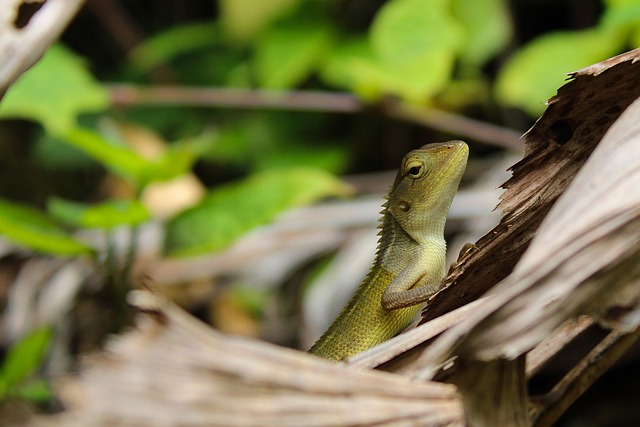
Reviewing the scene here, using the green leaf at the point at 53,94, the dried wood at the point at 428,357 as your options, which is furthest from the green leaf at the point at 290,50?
the dried wood at the point at 428,357

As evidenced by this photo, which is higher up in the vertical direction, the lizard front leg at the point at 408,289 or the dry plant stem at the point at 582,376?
the lizard front leg at the point at 408,289

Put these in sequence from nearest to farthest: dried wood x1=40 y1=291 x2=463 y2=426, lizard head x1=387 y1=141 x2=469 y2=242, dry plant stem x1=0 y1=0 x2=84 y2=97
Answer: dried wood x1=40 y1=291 x2=463 y2=426 → dry plant stem x1=0 y1=0 x2=84 y2=97 → lizard head x1=387 y1=141 x2=469 y2=242

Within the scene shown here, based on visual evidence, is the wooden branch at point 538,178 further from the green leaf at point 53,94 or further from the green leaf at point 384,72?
the green leaf at point 53,94

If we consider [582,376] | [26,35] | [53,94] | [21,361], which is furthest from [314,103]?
[582,376]

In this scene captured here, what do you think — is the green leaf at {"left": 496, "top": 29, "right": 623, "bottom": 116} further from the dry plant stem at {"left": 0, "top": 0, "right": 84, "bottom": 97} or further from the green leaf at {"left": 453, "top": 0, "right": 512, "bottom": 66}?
the dry plant stem at {"left": 0, "top": 0, "right": 84, "bottom": 97}

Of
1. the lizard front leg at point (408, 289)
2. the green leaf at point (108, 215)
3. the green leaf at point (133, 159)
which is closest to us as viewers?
the lizard front leg at point (408, 289)

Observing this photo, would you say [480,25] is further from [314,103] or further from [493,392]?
[493,392]

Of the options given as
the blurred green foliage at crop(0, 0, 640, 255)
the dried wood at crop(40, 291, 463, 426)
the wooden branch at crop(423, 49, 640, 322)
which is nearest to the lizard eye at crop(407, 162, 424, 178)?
the blurred green foliage at crop(0, 0, 640, 255)
